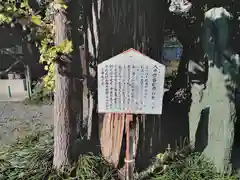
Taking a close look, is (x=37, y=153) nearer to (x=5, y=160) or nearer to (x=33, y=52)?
(x=5, y=160)

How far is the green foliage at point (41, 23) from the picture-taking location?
10.9ft

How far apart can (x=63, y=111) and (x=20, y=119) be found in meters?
4.37

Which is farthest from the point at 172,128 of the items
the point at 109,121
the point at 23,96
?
the point at 23,96

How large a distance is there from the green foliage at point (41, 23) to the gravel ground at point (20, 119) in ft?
10.2

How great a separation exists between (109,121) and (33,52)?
7197 millimetres

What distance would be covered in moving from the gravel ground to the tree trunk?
103 inches

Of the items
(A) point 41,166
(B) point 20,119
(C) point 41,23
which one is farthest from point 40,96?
(C) point 41,23

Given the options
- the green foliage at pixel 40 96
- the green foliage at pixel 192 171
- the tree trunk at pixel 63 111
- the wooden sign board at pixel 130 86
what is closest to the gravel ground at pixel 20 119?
the green foliage at pixel 40 96


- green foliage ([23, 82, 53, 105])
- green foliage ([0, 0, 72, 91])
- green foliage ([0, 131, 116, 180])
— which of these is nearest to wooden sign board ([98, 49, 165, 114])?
green foliage ([0, 0, 72, 91])

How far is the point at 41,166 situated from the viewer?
4.40 metres

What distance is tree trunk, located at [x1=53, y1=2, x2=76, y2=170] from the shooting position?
12.7 ft

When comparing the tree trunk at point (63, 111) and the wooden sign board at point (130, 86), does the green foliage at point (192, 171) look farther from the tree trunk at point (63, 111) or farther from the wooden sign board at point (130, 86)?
the tree trunk at point (63, 111)

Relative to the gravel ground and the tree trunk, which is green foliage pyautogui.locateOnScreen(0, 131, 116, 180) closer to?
the tree trunk

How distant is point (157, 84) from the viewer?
363cm
